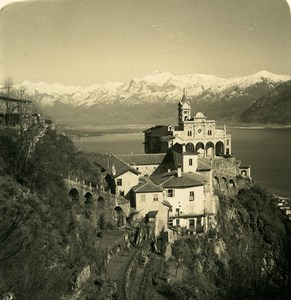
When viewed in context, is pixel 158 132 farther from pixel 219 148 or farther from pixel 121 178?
pixel 121 178

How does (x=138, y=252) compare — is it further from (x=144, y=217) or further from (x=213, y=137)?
(x=213, y=137)

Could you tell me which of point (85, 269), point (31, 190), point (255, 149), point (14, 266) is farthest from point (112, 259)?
point (255, 149)

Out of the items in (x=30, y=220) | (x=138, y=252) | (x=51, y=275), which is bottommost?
(x=138, y=252)

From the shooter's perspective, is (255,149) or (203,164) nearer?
(203,164)

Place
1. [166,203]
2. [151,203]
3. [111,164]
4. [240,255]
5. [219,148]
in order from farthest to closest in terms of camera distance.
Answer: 1. [219,148]
2. [111,164]
3. [166,203]
4. [151,203]
5. [240,255]

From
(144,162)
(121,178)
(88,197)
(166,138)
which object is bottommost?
(88,197)

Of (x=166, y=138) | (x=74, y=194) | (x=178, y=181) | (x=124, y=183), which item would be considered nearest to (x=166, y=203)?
(x=178, y=181)

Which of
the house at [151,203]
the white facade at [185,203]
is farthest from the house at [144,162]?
the house at [151,203]
